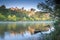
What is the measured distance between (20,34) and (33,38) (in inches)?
16.8

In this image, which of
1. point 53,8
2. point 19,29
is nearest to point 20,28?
point 19,29

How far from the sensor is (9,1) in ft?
19.2

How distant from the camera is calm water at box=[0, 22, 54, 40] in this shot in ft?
18.7

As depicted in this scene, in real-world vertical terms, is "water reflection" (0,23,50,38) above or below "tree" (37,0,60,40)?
below

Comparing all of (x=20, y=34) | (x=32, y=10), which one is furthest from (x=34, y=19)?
(x=20, y=34)

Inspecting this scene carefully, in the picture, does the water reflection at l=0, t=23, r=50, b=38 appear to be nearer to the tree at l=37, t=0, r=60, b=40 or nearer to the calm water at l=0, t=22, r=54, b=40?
the calm water at l=0, t=22, r=54, b=40

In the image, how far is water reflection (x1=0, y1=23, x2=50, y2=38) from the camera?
575cm

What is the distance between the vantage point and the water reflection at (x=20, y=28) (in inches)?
226

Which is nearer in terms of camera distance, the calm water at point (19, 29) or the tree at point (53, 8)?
the tree at point (53, 8)

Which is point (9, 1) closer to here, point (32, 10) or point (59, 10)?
point (32, 10)

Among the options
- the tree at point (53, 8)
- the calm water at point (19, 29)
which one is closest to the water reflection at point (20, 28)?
the calm water at point (19, 29)

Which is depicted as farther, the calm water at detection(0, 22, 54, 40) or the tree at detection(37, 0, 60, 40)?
the calm water at detection(0, 22, 54, 40)

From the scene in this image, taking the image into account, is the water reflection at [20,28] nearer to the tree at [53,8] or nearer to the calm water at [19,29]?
the calm water at [19,29]

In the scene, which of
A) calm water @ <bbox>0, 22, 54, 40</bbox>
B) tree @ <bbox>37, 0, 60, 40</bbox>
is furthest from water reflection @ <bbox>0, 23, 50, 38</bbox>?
tree @ <bbox>37, 0, 60, 40</bbox>
